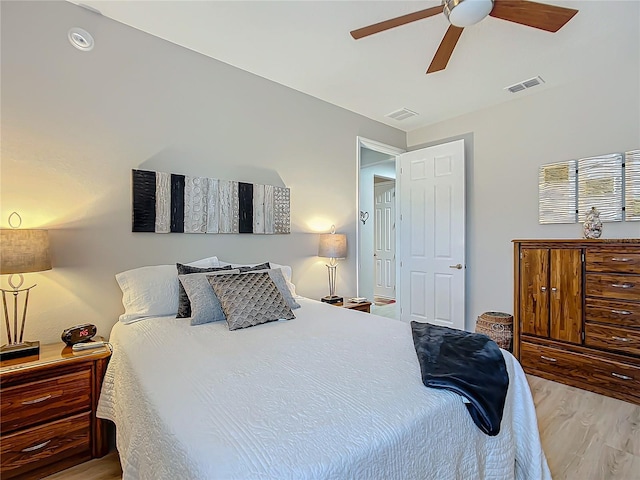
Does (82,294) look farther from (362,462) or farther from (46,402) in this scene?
(362,462)

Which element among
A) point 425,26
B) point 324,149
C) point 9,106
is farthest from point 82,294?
point 425,26

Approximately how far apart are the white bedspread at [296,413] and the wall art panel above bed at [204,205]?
97 cm

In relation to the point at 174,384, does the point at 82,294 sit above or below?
above

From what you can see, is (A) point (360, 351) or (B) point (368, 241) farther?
(B) point (368, 241)

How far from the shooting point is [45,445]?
1671 mm

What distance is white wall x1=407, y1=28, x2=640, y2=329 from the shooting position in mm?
2854

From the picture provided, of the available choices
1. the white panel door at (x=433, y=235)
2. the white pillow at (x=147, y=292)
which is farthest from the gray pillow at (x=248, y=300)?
the white panel door at (x=433, y=235)

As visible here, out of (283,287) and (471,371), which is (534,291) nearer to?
(471,371)

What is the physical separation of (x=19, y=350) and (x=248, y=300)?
1199 millimetres

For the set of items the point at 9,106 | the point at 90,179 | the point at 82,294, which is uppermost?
the point at 9,106

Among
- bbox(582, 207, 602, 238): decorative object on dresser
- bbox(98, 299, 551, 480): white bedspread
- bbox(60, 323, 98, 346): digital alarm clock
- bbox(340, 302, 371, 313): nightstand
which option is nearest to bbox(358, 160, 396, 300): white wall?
bbox(340, 302, 371, 313): nightstand

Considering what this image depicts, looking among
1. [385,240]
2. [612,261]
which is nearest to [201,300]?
[612,261]

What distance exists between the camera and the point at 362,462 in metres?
0.86

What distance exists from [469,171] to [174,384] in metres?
3.79
